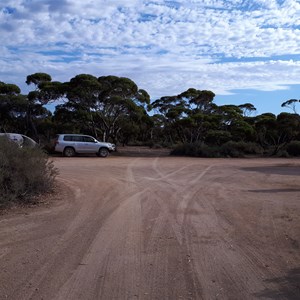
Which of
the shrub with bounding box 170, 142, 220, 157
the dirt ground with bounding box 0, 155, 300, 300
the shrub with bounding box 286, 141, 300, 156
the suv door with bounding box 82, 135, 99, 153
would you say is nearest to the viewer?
the dirt ground with bounding box 0, 155, 300, 300

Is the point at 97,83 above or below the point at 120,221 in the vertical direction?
above

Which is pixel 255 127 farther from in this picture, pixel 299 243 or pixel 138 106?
pixel 299 243

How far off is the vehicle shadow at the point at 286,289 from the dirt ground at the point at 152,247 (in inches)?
0.5

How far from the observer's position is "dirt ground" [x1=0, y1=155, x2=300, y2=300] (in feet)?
17.7

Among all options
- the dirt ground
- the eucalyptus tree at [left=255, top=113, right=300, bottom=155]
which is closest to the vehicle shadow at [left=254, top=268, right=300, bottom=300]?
the dirt ground

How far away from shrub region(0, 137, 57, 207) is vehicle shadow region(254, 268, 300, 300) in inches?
254

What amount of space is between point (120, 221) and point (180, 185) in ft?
20.8

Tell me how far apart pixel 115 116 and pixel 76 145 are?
752 cm

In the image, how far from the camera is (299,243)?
7570 millimetres

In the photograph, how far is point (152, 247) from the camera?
23.6 feet

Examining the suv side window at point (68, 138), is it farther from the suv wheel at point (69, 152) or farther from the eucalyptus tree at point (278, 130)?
the eucalyptus tree at point (278, 130)

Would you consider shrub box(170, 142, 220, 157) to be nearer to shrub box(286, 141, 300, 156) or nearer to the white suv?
shrub box(286, 141, 300, 156)

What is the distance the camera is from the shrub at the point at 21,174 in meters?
10.4

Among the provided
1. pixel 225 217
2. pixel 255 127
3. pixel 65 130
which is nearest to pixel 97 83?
pixel 65 130
